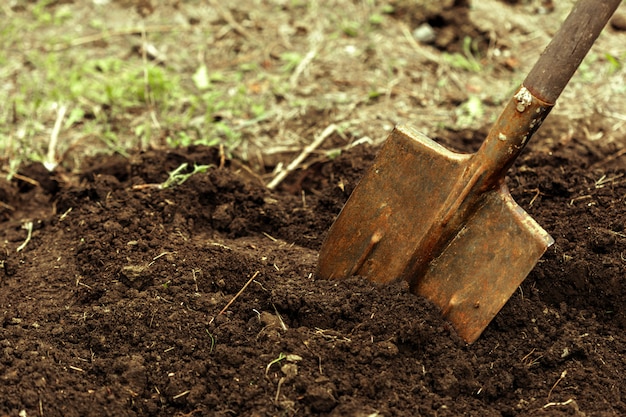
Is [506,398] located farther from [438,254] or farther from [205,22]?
[205,22]

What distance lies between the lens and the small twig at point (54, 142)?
3.50 metres

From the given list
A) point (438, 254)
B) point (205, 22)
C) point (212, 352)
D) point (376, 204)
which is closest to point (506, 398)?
point (438, 254)

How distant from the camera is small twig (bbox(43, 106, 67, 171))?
3.50 m

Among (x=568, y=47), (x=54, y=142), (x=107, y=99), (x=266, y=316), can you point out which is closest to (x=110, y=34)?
(x=107, y=99)

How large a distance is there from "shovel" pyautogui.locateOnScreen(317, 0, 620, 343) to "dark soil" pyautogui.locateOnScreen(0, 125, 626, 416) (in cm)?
12

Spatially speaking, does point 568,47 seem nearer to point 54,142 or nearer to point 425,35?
point 425,35

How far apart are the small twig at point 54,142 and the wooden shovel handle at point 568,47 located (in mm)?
2317

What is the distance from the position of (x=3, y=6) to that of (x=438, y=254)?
3805 millimetres

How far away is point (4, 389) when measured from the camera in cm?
224

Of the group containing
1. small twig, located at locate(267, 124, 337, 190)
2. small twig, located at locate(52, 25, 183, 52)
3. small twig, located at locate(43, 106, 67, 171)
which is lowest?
small twig, located at locate(43, 106, 67, 171)

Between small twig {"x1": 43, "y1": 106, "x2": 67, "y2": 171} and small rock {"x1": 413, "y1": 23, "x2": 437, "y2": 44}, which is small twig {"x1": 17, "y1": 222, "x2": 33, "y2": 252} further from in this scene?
small rock {"x1": 413, "y1": 23, "x2": 437, "y2": 44}

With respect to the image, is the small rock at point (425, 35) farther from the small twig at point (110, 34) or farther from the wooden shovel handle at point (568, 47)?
the wooden shovel handle at point (568, 47)

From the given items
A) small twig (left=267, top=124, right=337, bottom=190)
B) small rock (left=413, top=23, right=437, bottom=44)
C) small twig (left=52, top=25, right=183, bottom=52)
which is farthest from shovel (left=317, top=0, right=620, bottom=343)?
small twig (left=52, top=25, right=183, bottom=52)

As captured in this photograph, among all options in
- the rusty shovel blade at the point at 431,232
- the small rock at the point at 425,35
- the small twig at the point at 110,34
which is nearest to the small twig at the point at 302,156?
the rusty shovel blade at the point at 431,232
